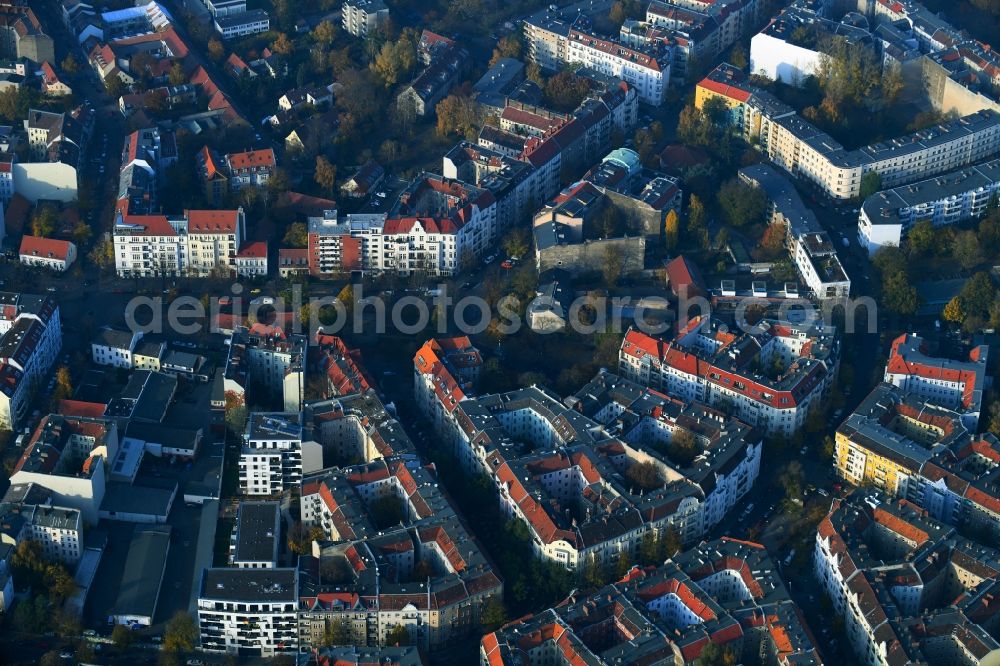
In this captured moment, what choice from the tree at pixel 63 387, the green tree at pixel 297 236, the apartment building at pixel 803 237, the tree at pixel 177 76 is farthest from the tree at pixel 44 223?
the apartment building at pixel 803 237

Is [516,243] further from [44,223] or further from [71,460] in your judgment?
[71,460]

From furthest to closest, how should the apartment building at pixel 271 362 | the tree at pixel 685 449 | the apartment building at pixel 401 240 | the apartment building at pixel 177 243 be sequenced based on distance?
1. the apartment building at pixel 401 240
2. the apartment building at pixel 177 243
3. the apartment building at pixel 271 362
4. the tree at pixel 685 449

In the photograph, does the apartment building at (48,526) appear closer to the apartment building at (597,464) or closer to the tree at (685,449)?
the apartment building at (597,464)

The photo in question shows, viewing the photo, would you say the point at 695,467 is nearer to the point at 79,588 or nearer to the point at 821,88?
the point at 79,588

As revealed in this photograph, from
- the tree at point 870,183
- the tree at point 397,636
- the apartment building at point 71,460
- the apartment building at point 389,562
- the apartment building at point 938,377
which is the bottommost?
the tree at point 397,636

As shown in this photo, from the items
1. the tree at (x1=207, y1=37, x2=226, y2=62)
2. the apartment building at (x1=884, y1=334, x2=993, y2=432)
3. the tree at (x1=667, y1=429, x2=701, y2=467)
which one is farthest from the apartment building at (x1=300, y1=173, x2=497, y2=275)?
the apartment building at (x1=884, y1=334, x2=993, y2=432)

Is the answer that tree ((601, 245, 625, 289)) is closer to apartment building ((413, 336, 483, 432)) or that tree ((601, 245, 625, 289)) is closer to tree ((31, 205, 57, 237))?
apartment building ((413, 336, 483, 432))

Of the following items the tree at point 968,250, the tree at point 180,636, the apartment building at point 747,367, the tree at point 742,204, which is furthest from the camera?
the tree at point 742,204
